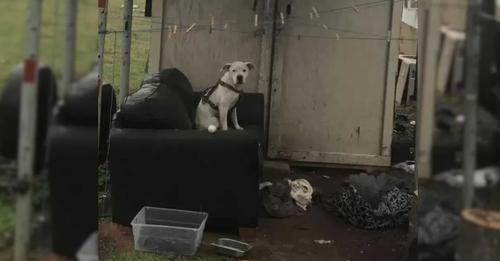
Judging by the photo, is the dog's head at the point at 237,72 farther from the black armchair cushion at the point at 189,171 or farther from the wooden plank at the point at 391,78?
the wooden plank at the point at 391,78

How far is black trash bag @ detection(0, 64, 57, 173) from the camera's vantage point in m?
1.28

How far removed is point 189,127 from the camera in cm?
455

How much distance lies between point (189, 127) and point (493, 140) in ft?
10.9

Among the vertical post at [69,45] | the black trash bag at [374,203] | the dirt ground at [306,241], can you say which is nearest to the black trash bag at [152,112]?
the dirt ground at [306,241]

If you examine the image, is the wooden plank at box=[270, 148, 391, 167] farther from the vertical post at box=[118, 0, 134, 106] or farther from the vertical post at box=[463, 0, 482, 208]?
the vertical post at box=[463, 0, 482, 208]

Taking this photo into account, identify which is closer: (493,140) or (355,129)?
(493,140)

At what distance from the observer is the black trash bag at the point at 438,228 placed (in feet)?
4.70

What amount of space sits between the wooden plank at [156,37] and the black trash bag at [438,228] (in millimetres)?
4923

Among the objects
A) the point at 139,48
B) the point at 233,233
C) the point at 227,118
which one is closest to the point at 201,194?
the point at 233,233

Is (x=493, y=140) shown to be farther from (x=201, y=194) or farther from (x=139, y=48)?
(x=139, y=48)

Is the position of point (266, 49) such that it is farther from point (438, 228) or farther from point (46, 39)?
point (46, 39)

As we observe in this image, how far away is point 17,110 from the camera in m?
1.28

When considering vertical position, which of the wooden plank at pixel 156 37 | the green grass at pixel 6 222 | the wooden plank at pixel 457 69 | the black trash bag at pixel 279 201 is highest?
the wooden plank at pixel 156 37

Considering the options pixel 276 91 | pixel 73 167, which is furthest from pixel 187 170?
pixel 73 167
